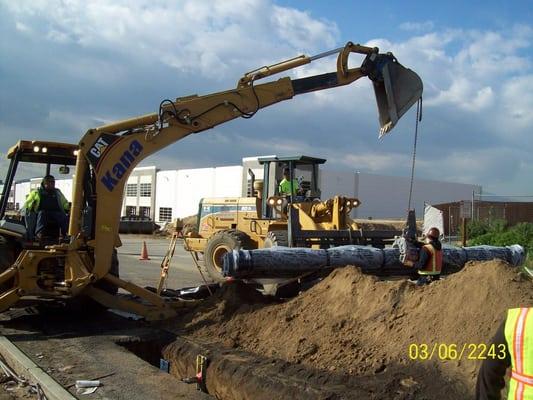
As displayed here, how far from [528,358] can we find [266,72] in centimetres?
708

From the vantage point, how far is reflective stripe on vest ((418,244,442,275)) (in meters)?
8.09

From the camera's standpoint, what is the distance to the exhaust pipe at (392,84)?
8938 mm

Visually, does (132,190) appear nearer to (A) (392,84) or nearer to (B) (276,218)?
(B) (276,218)

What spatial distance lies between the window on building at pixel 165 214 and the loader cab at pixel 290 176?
130 feet

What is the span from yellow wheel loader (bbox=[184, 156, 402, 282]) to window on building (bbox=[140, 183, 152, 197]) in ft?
137

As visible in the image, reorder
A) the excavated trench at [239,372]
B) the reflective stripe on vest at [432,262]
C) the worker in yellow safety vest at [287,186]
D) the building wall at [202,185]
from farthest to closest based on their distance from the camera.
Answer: the building wall at [202,185] < the worker in yellow safety vest at [287,186] < the reflective stripe on vest at [432,262] < the excavated trench at [239,372]

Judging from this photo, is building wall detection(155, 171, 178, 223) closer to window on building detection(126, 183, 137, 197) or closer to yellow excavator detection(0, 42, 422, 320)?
window on building detection(126, 183, 137, 197)

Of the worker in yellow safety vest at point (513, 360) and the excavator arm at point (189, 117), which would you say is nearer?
the worker in yellow safety vest at point (513, 360)

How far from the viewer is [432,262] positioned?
26.6 ft

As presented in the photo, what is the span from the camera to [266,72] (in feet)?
29.1

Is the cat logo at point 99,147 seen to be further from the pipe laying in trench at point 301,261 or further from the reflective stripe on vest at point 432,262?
the reflective stripe on vest at point 432,262

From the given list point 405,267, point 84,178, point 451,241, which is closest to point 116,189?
point 84,178

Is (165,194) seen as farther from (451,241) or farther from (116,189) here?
(116,189)
